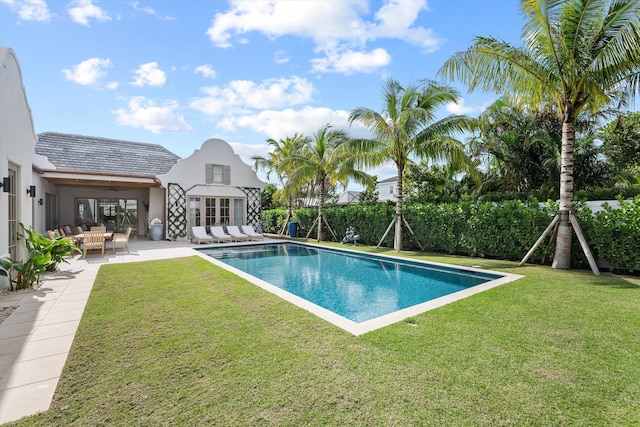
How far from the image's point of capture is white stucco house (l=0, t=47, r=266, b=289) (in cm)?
1742

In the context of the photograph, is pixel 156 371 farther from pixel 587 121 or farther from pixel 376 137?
pixel 587 121

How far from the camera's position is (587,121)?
1502 centimetres

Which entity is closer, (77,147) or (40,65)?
(40,65)

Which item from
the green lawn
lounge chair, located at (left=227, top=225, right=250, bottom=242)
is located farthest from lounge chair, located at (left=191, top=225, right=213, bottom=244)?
the green lawn

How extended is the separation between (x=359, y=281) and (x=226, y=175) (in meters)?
14.2

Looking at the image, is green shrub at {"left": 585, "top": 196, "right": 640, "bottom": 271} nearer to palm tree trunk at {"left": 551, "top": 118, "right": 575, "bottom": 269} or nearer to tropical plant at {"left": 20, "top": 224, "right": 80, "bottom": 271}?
palm tree trunk at {"left": 551, "top": 118, "right": 575, "bottom": 269}

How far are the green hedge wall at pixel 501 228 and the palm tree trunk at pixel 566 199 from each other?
460 mm

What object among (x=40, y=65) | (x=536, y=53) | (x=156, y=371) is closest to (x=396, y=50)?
(x=536, y=53)

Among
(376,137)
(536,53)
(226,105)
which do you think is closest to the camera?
(536,53)

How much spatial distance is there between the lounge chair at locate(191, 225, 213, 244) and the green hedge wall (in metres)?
8.02

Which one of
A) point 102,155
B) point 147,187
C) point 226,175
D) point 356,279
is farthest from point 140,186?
point 356,279

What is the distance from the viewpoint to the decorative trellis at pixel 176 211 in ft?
61.5

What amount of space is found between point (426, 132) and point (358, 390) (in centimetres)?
1246

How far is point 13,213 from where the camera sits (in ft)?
26.1
